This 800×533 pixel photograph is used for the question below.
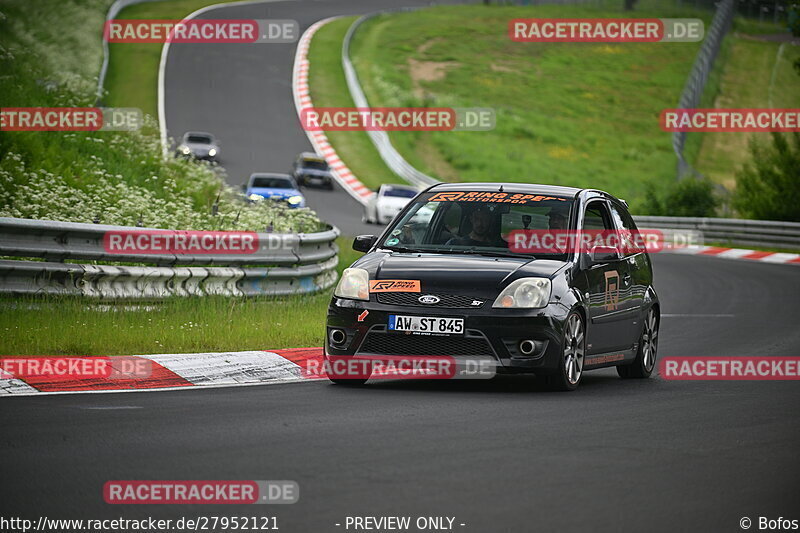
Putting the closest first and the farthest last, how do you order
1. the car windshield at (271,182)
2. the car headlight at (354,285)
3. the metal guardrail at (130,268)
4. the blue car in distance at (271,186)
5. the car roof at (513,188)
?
1. the car headlight at (354,285)
2. the car roof at (513,188)
3. the metal guardrail at (130,268)
4. the blue car in distance at (271,186)
5. the car windshield at (271,182)

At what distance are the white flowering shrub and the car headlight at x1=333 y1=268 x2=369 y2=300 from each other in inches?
181

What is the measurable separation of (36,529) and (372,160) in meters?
49.7

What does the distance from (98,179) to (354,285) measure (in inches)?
372

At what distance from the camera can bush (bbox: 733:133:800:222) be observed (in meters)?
37.4

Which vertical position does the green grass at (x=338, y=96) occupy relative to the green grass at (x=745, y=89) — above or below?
above

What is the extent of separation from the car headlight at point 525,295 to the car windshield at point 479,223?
0.69m

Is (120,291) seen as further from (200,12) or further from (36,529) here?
(200,12)

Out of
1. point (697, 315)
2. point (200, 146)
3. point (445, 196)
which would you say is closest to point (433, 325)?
point (445, 196)

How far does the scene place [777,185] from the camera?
125 ft

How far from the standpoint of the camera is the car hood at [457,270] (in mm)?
10000

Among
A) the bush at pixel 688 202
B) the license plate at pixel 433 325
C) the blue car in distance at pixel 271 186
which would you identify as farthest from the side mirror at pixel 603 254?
the bush at pixel 688 202

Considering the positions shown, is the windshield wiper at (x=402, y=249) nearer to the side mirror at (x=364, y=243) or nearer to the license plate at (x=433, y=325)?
the side mirror at (x=364, y=243)

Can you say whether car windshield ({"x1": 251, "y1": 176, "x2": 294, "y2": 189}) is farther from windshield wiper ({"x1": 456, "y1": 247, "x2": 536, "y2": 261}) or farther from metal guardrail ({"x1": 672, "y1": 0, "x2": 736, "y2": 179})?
windshield wiper ({"x1": 456, "y1": 247, "x2": 536, "y2": 261})

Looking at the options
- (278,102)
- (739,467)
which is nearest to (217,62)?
(278,102)
